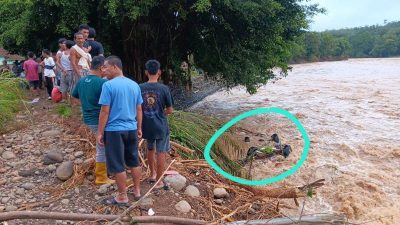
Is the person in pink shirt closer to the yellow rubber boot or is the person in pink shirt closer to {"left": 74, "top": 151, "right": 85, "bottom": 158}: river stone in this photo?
{"left": 74, "top": 151, "right": 85, "bottom": 158}: river stone

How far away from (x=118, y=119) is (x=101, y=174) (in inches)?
44.4

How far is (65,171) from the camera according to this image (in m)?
5.40

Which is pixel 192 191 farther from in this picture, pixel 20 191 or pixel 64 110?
pixel 64 110

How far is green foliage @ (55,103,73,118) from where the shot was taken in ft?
23.9

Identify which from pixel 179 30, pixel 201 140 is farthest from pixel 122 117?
pixel 179 30

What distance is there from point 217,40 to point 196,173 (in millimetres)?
7076

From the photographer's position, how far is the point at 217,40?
1230cm

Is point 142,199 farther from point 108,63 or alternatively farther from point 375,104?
point 375,104

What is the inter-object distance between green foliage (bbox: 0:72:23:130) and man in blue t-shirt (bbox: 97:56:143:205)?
3.35 meters

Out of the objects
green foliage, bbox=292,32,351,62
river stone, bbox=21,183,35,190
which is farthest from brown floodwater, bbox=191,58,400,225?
green foliage, bbox=292,32,351,62

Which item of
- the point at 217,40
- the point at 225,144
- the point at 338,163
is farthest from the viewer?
the point at 217,40

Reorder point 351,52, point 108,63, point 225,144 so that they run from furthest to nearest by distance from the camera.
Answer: point 351,52 < point 225,144 < point 108,63

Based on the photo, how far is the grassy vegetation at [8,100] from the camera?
7.09 metres

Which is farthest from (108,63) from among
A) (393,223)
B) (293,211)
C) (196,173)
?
(393,223)
